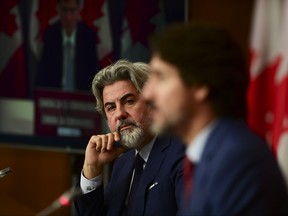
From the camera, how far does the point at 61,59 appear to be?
4.00 meters

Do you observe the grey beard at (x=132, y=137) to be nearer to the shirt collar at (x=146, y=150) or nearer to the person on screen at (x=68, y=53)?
the shirt collar at (x=146, y=150)

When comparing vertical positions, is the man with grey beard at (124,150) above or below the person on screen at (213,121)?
below

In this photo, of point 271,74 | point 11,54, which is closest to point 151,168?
point 271,74

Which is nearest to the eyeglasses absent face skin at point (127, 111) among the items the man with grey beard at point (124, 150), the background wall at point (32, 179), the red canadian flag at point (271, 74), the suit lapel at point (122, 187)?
the man with grey beard at point (124, 150)

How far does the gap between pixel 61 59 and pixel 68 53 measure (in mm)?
63

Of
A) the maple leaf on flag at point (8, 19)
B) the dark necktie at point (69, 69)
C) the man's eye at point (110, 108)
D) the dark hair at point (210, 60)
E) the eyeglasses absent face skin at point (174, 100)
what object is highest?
the dark hair at point (210, 60)

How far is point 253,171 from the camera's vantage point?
137 cm

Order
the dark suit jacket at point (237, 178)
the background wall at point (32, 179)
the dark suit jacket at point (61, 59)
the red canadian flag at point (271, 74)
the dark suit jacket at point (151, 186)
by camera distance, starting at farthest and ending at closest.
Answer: the background wall at point (32, 179)
the dark suit jacket at point (61, 59)
the red canadian flag at point (271, 74)
the dark suit jacket at point (151, 186)
the dark suit jacket at point (237, 178)

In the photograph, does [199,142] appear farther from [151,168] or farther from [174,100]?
[151,168]

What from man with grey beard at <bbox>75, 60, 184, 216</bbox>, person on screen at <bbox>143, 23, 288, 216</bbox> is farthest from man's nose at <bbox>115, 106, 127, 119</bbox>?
person on screen at <bbox>143, 23, 288, 216</bbox>

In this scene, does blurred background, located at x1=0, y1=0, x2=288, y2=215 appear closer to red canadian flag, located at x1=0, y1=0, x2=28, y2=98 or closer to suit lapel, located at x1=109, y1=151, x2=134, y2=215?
red canadian flag, located at x1=0, y1=0, x2=28, y2=98

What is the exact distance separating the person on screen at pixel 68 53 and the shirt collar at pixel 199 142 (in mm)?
2506

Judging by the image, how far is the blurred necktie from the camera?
13.0 feet

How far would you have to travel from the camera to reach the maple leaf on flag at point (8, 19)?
159 inches
